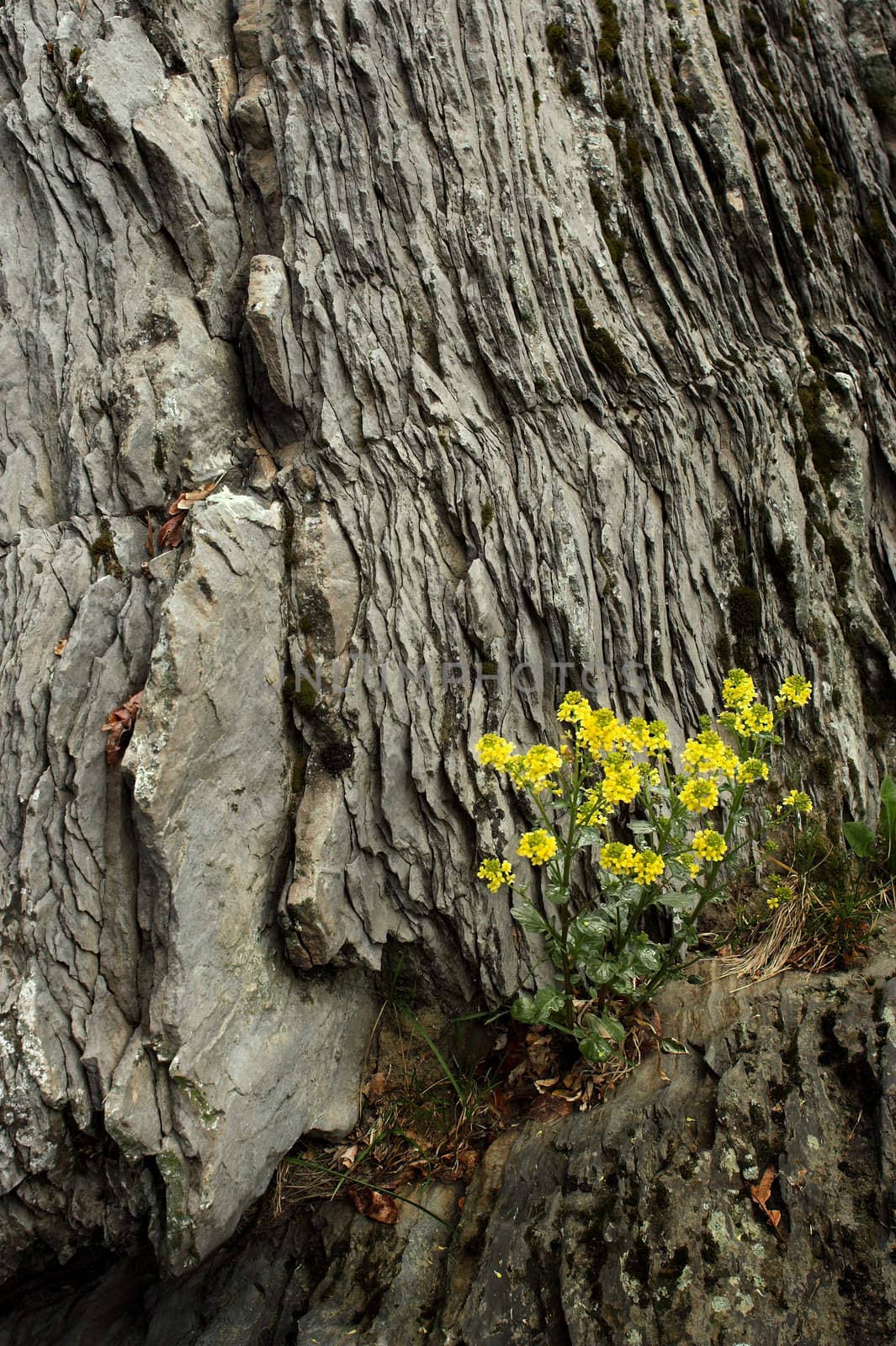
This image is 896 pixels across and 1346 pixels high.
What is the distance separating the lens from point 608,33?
6.76m

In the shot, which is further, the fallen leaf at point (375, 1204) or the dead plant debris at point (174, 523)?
Result: the dead plant debris at point (174, 523)

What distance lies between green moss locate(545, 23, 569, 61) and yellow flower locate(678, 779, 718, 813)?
632 centimetres

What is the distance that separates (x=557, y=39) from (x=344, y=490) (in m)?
4.57

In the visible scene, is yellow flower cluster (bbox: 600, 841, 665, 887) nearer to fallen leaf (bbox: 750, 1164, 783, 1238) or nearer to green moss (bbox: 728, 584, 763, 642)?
fallen leaf (bbox: 750, 1164, 783, 1238)

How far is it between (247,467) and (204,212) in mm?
1992

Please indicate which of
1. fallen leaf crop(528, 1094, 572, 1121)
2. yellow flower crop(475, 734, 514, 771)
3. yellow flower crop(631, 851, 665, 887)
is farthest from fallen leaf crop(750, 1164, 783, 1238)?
yellow flower crop(475, 734, 514, 771)

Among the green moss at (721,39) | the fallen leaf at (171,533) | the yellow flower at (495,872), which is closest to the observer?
the yellow flower at (495,872)

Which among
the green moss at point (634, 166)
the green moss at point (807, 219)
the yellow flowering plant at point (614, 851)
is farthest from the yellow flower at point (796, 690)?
the green moss at point (807, 219)

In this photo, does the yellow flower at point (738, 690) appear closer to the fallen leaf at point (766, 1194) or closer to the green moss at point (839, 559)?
the fallen leaf at point (766, 1194)

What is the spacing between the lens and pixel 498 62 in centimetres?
618

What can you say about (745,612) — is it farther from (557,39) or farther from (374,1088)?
(557,39)

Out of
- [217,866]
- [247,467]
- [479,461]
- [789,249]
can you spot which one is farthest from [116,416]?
[789,249]

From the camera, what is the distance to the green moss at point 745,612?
19.3 feet

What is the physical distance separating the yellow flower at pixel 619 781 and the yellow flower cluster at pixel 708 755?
0.31 metres
